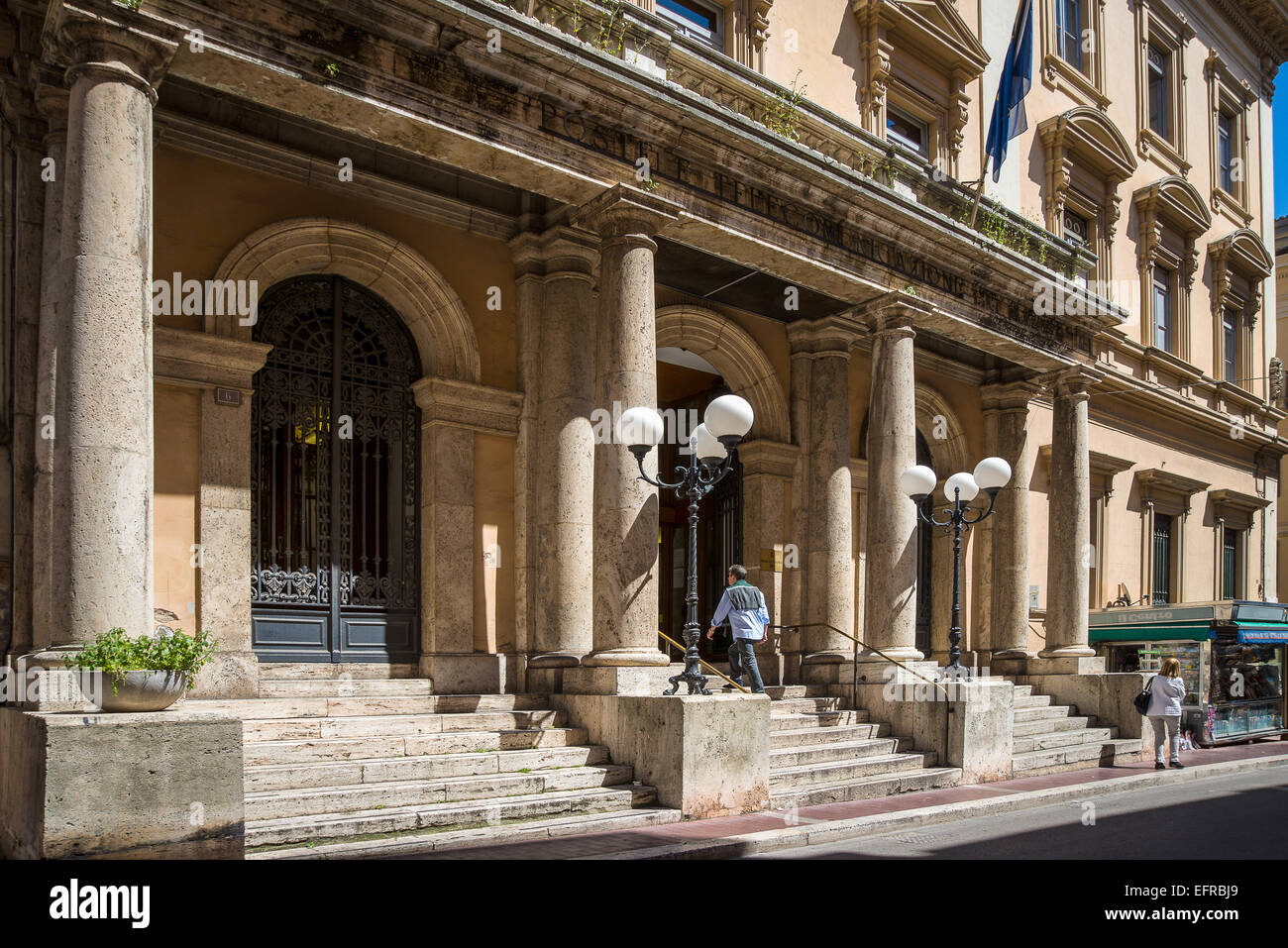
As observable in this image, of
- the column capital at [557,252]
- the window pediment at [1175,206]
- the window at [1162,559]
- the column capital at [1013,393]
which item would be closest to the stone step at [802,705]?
the column capital at [557,252]

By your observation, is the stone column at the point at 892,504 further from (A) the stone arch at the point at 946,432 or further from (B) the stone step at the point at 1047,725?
(A) the stone arch at the point at 946,432

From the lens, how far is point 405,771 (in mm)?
9789

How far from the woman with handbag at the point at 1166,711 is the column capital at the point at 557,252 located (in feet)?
31.5

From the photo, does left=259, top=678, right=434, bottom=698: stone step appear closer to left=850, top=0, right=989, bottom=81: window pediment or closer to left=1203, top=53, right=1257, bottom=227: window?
left=850, top=0, right=989, bottom=81: window pediment

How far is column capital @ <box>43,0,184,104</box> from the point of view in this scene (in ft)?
27.2

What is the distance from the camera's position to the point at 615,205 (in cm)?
1172

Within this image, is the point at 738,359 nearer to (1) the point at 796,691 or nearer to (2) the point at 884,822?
(1) the point at 796,691

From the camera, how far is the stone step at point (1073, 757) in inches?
559

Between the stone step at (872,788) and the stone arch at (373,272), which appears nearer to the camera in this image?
the stone step at (872,788)

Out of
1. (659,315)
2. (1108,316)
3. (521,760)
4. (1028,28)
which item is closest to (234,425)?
(521,760)

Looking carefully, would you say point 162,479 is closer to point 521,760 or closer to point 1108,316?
point 521,760

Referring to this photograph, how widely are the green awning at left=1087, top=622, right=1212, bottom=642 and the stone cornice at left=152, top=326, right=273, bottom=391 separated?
14960 mm

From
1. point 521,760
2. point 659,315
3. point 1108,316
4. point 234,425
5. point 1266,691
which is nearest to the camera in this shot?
point 521,760

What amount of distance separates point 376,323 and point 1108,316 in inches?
471
